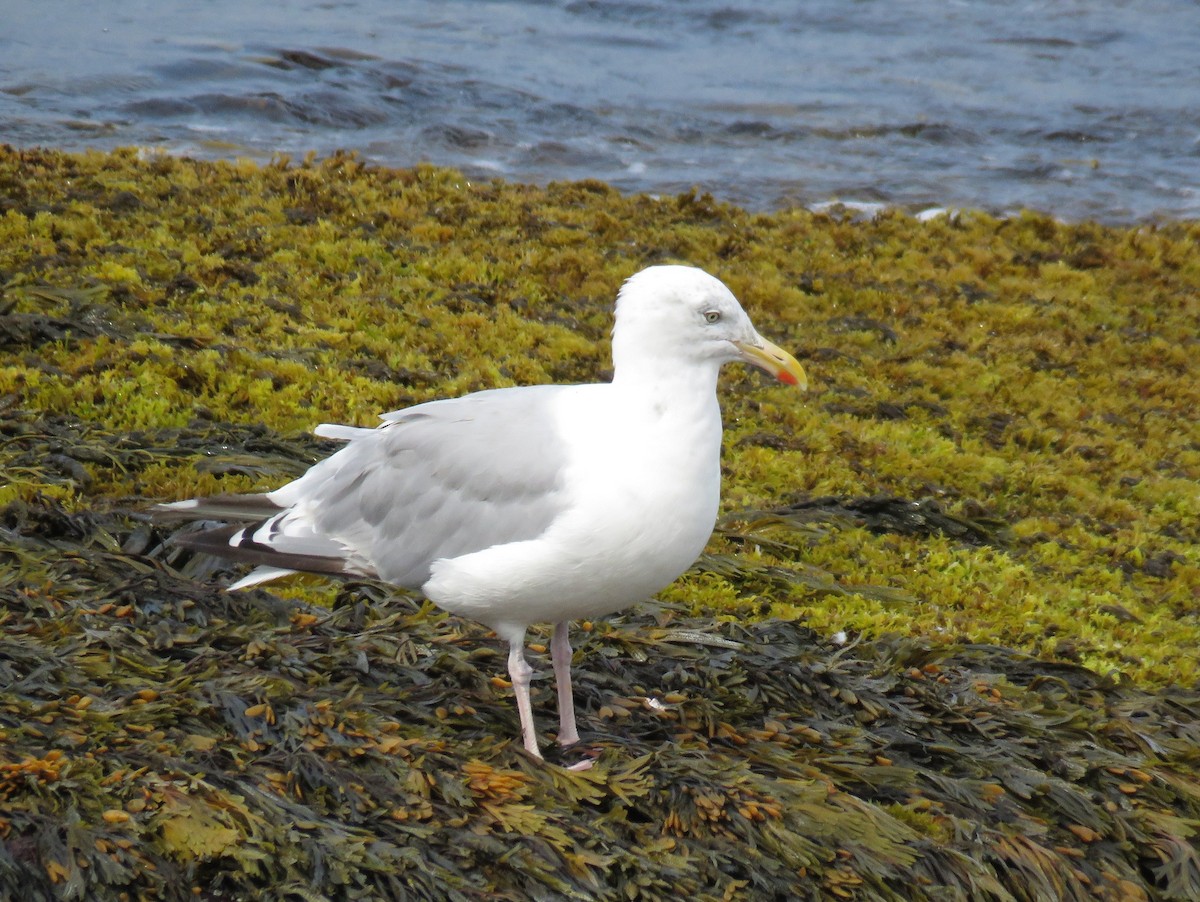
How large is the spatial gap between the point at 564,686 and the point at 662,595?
4.73ft

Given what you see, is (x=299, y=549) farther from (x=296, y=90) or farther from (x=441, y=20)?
(x=441, y=20)

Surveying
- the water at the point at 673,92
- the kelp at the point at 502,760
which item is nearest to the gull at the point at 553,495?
the kelp at the point at 502,760

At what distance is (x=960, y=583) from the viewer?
622cm

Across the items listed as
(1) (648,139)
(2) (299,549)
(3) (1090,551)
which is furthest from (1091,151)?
(2) (299,549)

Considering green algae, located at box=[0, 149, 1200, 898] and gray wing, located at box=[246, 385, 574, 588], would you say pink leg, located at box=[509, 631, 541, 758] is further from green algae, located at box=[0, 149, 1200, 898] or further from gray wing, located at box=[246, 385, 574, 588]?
gray wing, located at box=[246, 385, 574, 588]

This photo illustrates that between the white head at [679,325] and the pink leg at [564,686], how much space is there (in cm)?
92

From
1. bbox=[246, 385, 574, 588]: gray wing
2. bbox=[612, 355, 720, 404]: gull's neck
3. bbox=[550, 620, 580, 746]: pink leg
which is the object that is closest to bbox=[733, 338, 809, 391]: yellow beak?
bbox=[612, 355, 720, 404]: gull's neck

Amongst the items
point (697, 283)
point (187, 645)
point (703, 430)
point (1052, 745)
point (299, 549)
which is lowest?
point (1052, 745)

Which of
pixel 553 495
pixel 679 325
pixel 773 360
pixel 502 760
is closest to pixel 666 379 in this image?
pixel 679 325

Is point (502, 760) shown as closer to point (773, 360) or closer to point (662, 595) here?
point (773, 360)

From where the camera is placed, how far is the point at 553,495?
372cm

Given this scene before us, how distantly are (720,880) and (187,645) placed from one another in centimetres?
180

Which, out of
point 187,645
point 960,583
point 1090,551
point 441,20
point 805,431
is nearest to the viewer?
point 187,645

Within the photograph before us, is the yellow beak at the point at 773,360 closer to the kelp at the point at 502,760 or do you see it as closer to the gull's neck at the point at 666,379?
the gull's neck at the point at 666,379
